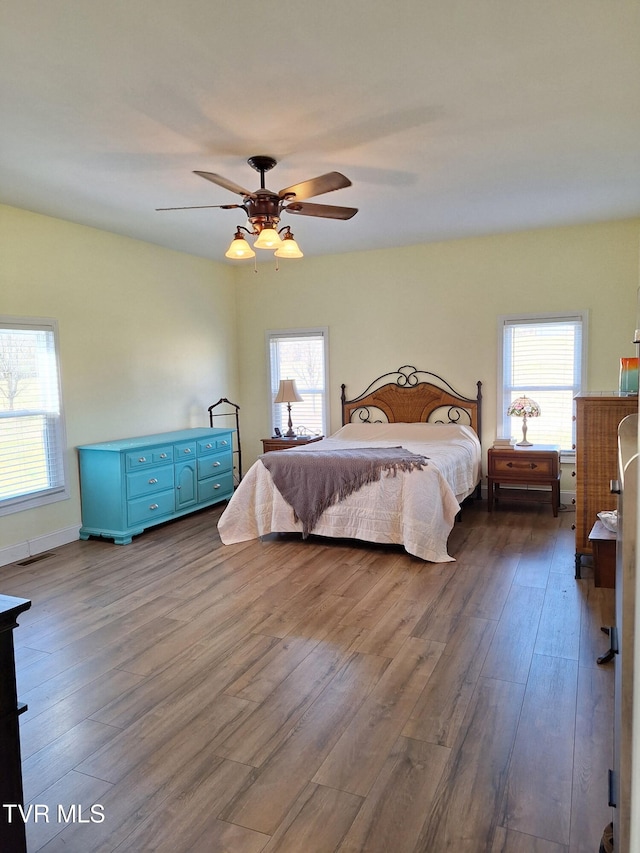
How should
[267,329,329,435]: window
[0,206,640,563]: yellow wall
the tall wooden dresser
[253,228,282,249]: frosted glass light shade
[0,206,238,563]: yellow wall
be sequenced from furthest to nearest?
1. [267,329,329,435]: window
2. [0,206,640,563]: yellow wall
3. [0,206,238,563]: yellow wall
4. the tall wooden dresser
5. [253,228,282,249]: frosted glass light shade

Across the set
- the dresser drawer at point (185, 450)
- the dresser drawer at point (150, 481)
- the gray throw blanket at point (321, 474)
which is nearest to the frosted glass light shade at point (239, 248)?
the gray throw blanket at point (321, 474)

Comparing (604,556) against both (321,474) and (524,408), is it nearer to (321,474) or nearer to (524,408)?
(321,474)

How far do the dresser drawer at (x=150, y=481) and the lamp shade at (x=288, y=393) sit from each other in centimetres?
159

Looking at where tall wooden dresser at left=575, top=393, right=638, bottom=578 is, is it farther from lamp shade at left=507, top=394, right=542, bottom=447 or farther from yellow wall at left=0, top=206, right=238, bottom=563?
yellow wall at left=0, top=206, right=238, bottom=563

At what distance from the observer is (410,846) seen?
1.75 metres

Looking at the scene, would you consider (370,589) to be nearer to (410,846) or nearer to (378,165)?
(410,846)

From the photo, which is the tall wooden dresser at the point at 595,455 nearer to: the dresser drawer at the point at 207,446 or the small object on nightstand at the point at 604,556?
the small object on nightstand at the point at 604,556

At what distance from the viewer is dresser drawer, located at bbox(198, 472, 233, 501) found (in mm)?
5941

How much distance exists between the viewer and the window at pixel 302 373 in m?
6.92

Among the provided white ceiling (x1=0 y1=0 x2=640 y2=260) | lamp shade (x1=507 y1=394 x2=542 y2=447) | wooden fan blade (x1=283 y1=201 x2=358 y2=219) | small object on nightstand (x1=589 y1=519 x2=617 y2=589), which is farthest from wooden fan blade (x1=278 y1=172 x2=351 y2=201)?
lamp shade (x1=507 y1=394 x2=542 y2=447)

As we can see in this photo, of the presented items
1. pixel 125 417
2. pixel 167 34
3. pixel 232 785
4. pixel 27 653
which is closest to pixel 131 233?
pixel 125 417

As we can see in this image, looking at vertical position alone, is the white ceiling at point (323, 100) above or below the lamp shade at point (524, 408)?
above

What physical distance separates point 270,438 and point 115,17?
518 cm

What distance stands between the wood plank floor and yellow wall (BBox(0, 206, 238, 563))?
1562mm
